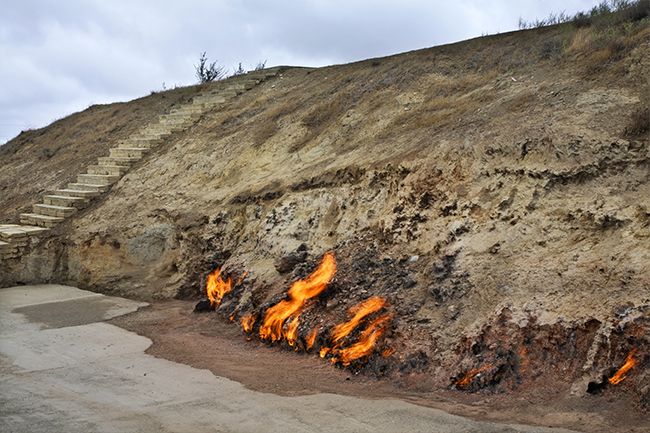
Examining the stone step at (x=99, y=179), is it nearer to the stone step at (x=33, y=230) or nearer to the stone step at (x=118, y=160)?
the stone step at (x=118, y=160)

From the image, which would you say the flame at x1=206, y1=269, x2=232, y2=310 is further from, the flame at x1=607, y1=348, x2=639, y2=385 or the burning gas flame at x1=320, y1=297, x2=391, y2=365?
the flame at x1=607, y1=348, x2=639, y2=385

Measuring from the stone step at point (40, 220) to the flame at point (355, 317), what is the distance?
8.67 m

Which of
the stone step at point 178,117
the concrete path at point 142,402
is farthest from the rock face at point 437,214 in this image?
the stone step at point 178,117

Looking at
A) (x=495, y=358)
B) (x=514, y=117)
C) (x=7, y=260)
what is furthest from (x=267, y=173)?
(x=495, y=358)

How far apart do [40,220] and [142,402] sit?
29.8 feet

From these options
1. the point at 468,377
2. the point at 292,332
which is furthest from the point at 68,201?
the point at 468,377

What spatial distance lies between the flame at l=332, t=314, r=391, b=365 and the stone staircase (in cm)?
857

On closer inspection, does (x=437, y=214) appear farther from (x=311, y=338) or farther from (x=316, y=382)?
(x=316, y=382)

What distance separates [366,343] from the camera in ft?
21.0

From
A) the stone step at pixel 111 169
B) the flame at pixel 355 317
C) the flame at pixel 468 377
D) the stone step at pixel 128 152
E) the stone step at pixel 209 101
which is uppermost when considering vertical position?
the stone step at pixel 209 101

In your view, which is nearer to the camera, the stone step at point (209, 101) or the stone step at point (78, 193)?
the stone step at point (78, 193)

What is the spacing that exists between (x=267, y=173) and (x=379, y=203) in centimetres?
357

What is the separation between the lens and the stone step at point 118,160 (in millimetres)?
14453

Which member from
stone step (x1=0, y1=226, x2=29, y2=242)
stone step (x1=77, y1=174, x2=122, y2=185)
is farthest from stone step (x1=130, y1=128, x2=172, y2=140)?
stone step (x1=0, y1=226, x2=29, y2=242)
